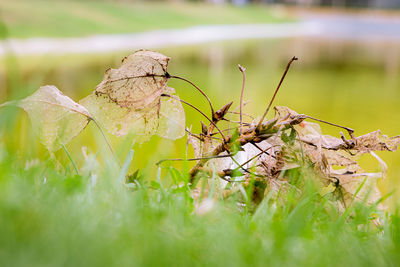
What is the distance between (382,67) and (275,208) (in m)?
6.14

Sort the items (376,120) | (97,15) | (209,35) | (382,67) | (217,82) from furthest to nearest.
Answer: (209,35) < (97,15) < (382,67) < (217,82) < (376,120)

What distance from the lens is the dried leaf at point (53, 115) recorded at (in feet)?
2.35

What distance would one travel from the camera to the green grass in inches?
320

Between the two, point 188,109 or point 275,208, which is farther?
point 188,109

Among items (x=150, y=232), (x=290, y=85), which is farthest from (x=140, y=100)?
(x=290, y=85)

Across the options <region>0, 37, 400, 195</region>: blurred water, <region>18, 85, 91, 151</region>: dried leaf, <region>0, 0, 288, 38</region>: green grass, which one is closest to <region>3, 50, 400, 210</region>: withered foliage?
<region>18, 85, 91, 151</region>: dried leaf

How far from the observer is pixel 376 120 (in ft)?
9.92

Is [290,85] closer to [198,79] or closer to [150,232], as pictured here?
[198,79]

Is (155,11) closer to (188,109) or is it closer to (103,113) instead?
(188,109)

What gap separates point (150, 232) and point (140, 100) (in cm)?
33

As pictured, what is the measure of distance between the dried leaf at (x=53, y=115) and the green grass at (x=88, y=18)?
5.34 meters

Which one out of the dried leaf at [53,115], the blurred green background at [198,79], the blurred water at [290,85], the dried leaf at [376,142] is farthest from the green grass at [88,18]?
the dried leaf at [376,142]

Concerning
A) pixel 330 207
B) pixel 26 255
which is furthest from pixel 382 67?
pixel 26 255

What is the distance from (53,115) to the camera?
0.72m
